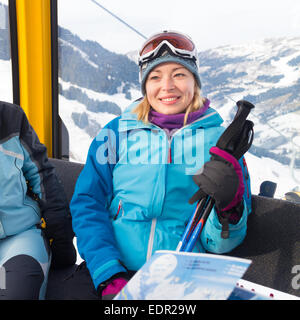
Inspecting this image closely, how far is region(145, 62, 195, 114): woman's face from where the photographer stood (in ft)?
4.42

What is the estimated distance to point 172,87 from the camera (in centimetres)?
134

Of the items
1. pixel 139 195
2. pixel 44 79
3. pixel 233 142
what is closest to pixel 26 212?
pixel 139 195

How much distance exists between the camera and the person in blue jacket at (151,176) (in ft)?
3.93

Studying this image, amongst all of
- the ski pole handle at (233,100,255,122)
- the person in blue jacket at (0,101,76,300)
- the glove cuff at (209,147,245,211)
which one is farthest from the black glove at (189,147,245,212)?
the person in blue jacket at (0,101,76,300)

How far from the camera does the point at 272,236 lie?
1.40 meters

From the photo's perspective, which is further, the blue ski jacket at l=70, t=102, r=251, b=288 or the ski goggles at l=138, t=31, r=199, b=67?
the ski goggles at l=138, t=31, r=199, b=67

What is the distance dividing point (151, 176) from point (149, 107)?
34 cm

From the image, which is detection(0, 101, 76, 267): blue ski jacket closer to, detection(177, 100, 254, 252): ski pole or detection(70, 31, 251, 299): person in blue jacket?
detection(70, 31, 251, 299): person in blue jacket

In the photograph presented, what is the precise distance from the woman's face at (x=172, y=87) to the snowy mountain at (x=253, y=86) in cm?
65

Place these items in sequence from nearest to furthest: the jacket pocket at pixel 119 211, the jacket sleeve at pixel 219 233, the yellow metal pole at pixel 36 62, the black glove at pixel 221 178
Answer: the black glove at pixel 221 178
the jacket sleeve at pixel 219 233
the jacket pocket at pixel 119 211
the yellow metal pole at pixel 36 62

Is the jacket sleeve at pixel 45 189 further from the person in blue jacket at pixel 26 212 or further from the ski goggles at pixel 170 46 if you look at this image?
the ski goggles at pixel 170 46

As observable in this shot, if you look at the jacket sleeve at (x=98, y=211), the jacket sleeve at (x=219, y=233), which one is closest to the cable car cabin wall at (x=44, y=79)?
the jacket sleeve at (x=98, y=211)

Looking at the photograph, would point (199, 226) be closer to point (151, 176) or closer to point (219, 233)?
point (219, 233)
